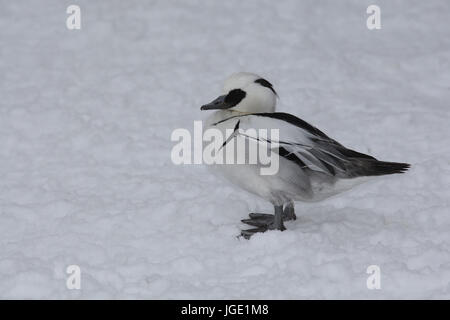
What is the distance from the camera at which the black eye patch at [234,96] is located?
5691 mm

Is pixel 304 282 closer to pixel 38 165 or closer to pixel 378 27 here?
pixel 38 165

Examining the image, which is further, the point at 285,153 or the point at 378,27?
the point at 378,27

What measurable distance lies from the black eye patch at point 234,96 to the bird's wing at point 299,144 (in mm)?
160

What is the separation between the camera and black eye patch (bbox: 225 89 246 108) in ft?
18.7

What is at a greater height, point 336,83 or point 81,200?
point 336,83

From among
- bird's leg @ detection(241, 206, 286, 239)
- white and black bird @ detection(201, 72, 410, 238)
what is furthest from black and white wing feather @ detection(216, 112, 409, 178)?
bird's leg @ detection(241, 206, 286, 239)

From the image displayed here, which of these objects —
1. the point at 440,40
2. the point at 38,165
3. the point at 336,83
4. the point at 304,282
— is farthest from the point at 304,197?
the point at 440,40

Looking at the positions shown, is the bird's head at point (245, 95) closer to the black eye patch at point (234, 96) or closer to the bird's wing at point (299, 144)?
the black eye patch at point (234, 96)

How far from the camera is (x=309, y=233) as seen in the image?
5703 mm

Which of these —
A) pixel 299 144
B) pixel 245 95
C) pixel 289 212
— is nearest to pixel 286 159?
pixel 299 144

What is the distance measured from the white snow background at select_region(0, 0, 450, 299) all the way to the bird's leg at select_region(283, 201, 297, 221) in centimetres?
6

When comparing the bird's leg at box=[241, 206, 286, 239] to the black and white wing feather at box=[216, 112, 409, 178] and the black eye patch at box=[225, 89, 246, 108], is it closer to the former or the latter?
the black and white wing feather at box=[216, 112, 409, 178]

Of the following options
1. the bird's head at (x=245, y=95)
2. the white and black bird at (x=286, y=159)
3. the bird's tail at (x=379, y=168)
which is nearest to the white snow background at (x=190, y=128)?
the white and black bird at (x=286, y=159)
